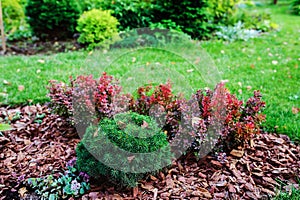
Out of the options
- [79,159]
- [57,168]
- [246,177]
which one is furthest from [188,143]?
[57,168]

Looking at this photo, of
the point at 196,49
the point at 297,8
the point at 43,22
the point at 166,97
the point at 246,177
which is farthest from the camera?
the point at 297,8

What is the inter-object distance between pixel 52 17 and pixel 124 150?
4613 mm

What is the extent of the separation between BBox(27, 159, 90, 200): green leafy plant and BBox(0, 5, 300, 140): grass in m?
1.55

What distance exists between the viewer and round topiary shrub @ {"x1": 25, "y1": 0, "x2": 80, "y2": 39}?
6055 millimetres

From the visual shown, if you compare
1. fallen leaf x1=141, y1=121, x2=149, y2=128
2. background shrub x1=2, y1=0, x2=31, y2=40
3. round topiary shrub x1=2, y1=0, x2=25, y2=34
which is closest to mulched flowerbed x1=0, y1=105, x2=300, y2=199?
fallen leaf x1=141, y1=121, x2=149, y2=128

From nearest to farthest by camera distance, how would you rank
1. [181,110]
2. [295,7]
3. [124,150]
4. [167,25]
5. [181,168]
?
1. [124,150]
2. [181,168]
3. [181,110]
4. [167,25]
5. [295,7]

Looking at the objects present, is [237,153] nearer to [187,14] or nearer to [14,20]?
[187,14]

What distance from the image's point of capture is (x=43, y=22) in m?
6.19

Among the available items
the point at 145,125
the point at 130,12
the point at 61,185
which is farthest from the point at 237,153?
the point at 130,12

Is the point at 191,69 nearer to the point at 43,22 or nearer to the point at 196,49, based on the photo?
the point at 196,49

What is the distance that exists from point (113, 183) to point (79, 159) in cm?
30

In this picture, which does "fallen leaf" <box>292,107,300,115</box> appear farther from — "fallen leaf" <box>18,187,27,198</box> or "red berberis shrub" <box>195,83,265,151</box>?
"fallen leaf" <box>18,187,27,198</box>

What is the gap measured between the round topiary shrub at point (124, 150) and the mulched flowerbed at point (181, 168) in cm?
15

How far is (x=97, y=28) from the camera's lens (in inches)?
221
